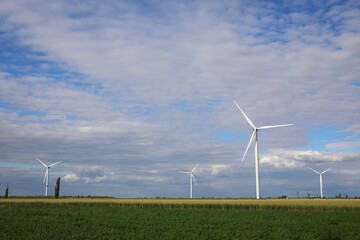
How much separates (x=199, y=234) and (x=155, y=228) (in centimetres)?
653

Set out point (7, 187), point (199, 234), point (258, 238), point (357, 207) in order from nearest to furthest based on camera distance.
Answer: point (258, 238) → point (199, 234) → point (357, 207) → point (7, 187)

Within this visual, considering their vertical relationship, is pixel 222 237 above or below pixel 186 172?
below

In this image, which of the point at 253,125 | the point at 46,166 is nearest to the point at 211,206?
the point at 253,125

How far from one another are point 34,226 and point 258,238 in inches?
1090

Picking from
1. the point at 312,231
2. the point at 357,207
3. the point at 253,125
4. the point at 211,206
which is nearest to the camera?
the point at 312,231

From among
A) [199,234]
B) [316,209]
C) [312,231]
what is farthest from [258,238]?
[316,209]

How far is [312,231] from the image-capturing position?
39531 mm

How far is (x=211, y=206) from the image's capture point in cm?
8112

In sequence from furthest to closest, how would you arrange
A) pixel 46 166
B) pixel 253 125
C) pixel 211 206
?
pixel 46 166 → pixel 253 125 → pixel 211 206

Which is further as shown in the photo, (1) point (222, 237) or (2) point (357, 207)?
(2) point (357, 207)

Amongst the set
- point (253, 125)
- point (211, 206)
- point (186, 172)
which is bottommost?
point (211, 206)

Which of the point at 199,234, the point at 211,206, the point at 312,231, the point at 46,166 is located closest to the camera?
the point at 199,234

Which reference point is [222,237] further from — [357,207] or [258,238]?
[357,207]

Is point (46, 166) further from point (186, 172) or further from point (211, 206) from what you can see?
point (211, 206)
